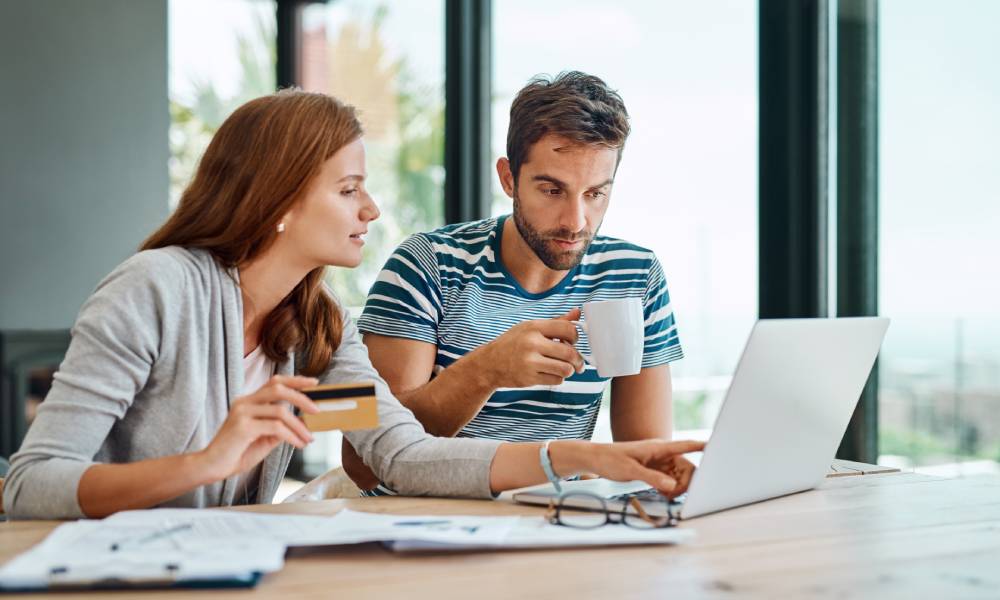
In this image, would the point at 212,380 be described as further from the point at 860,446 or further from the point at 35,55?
the point at 35,55

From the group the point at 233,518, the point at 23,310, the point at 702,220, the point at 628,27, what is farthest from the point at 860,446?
the point at 23,310

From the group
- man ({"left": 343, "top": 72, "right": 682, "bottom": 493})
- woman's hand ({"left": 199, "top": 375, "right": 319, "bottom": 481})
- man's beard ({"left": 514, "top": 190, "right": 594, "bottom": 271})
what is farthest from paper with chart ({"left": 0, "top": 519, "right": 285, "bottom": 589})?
man's beard ({"left": 514, "top": 190, "right": 594, "bottom": 271})

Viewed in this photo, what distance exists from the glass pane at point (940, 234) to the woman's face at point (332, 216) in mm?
1283

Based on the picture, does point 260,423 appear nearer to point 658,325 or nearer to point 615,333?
point 615,333

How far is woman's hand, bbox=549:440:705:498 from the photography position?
125 centimetres

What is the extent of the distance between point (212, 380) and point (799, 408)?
0.80m

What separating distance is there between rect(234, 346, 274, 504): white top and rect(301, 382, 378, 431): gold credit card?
1.36 feet

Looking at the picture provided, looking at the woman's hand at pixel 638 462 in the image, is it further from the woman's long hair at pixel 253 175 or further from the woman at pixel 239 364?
the woman's long hair at pixel 253 175

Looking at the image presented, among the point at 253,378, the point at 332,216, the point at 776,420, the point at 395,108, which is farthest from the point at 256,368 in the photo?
the point at 395,108

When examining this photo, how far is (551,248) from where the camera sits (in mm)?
1894

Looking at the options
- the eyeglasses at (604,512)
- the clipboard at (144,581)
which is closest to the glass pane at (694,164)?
the eyeglasses at (604,512)

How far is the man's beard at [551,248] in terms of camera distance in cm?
187

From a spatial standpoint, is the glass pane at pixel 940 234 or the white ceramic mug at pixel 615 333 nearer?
the white ceramic mug at pixel 615 333

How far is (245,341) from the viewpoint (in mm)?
1562
